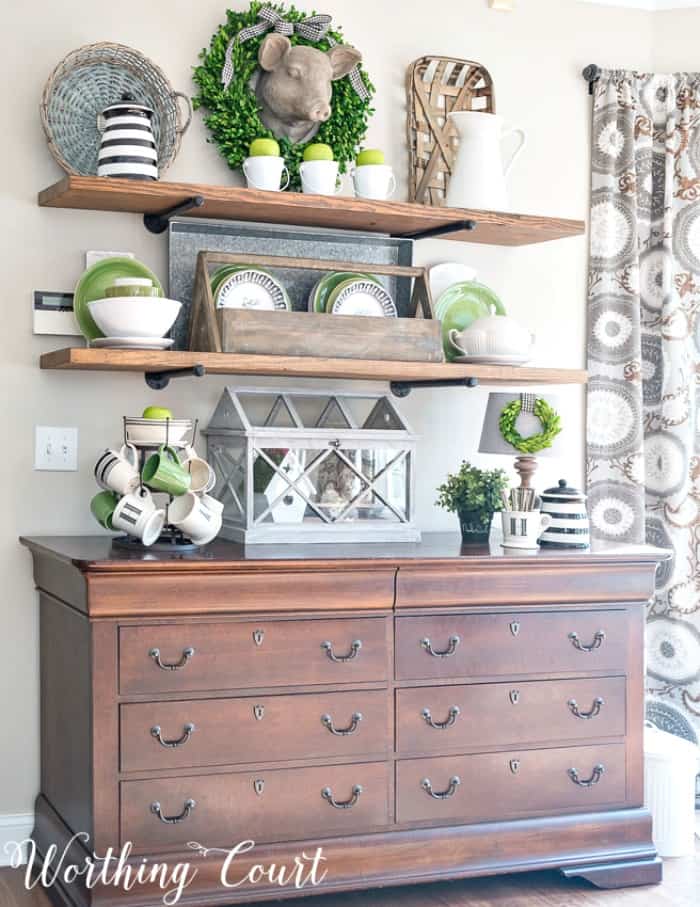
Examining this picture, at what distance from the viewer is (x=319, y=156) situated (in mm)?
3156

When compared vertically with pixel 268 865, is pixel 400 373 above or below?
above

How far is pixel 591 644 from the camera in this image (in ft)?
9.95

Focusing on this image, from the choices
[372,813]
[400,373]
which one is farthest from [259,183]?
[372,813]

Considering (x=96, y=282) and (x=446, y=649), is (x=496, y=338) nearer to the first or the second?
(x=446, y=649)

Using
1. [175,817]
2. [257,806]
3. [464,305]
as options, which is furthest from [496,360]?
[175,817]

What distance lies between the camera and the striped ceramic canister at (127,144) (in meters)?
2.94

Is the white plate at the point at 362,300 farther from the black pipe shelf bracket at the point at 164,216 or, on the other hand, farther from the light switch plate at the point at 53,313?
the light switch plate at the point at 53,313

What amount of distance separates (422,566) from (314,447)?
45cm

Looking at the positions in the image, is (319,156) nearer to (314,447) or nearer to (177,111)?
(177,111)

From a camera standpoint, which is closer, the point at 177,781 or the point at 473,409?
the point at 177,781

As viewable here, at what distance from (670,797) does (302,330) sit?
157 cm

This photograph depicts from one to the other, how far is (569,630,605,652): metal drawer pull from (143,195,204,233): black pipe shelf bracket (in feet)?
4.60

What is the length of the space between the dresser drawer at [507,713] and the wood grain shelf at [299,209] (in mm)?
1234

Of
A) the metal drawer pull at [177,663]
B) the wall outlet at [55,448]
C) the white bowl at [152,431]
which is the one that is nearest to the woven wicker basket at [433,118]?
the white bowl at [152,431]
